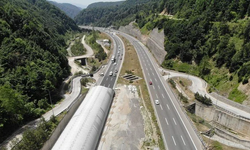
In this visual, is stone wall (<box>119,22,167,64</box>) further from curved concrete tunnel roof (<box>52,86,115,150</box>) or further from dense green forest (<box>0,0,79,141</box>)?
dense green forest (<box>0,0,79,141</box>)

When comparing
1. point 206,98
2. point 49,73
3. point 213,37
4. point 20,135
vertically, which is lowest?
point 20,135

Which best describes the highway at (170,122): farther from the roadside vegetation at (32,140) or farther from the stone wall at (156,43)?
the roadside vegetation at (32,140)

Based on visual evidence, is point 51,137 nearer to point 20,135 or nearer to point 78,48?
point 20,135

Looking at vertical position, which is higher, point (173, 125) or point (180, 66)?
point (180, 66)

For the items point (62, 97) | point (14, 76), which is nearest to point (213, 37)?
point (62, 97)

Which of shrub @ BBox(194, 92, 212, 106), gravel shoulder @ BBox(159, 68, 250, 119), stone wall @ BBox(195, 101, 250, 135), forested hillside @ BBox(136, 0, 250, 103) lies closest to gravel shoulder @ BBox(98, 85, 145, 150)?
shrub @ BBox(194, 92, 212, 106)

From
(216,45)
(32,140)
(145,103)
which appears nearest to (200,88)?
(216,45)

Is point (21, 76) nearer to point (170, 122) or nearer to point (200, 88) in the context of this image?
point (170, 122)
